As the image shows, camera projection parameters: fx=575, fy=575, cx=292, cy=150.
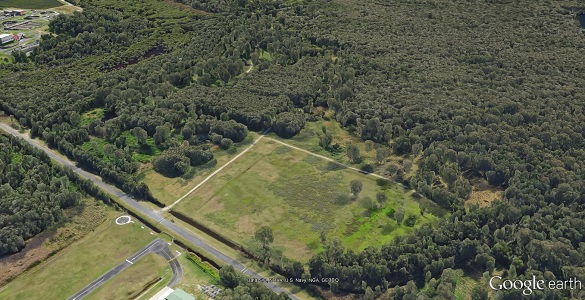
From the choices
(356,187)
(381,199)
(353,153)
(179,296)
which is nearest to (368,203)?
(381,199)

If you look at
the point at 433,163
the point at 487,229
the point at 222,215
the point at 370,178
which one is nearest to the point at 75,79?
the point at 222,215

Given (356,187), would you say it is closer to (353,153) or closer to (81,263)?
(353,153)

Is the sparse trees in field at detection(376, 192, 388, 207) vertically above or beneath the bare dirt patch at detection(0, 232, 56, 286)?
above

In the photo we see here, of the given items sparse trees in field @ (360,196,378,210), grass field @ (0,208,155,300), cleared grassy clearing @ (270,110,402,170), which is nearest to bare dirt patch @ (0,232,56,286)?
grass field @ (0,208,155,300)

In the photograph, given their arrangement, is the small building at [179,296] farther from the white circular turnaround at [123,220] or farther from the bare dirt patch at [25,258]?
the bare dirt patch at [25,258]

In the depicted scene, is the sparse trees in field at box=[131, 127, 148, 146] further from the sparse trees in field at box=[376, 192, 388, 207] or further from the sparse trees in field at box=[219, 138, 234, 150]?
the sparse trees in field at box=[376, 192, 388, 207]

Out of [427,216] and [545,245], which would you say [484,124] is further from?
[545,245]

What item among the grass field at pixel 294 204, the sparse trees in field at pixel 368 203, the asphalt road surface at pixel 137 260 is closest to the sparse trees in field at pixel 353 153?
the grass field at pixel 294 204
